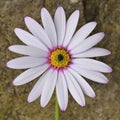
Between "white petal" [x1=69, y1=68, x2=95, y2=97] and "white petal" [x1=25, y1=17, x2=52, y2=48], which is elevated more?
"white petal" [x1=25, y1=17, x2=52, y2=48]

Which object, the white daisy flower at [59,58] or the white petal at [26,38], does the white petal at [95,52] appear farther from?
the white petal at [26,38]

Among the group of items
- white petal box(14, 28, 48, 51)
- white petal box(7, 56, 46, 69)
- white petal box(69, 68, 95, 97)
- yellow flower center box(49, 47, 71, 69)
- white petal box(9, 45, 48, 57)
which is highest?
white petal box(14, 28, 48, 51)

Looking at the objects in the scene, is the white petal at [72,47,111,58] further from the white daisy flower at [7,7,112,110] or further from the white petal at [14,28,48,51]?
the white petal at [14,28,48,51]

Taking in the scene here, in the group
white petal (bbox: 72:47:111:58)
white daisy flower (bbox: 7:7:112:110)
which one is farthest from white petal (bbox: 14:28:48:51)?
white petal (bbox: 72:47:111:58)

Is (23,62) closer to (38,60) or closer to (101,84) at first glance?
(38,60)

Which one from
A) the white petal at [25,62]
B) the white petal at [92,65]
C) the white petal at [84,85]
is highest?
the white petal at [25,62]

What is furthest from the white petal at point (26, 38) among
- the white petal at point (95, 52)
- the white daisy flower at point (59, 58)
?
the white petal at point (95, 52)

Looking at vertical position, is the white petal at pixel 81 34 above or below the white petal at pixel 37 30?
below

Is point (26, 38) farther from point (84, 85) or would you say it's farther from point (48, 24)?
point (84, 85)
